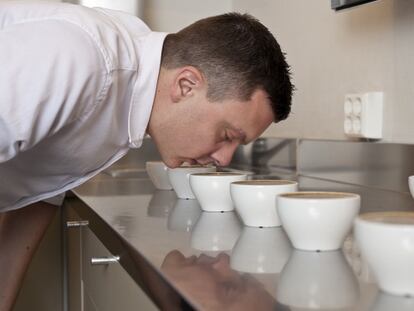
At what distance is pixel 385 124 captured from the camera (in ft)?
4.21

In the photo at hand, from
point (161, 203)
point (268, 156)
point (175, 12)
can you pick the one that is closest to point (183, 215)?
point (161, 203)

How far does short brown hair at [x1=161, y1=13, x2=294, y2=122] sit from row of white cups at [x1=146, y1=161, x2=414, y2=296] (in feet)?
0.47

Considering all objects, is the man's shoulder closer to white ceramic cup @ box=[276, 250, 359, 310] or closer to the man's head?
the man's head

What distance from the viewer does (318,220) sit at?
0.64 m

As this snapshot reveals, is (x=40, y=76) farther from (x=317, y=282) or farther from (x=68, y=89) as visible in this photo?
(x=317, y=282)

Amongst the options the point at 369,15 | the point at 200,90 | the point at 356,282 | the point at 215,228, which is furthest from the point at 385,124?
the point at 356,282

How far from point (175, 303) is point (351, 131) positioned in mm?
923

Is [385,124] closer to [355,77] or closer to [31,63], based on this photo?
[355,77]

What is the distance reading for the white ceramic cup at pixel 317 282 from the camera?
471 millimetres

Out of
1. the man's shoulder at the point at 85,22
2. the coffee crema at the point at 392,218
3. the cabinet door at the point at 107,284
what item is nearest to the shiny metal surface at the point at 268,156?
the cabinet door at the point at 107,284

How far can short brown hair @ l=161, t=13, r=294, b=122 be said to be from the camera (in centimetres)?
99

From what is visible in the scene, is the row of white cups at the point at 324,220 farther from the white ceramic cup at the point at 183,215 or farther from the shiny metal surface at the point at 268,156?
the shiny metal surface at the point at 268,156

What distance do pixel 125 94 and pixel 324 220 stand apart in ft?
1.40

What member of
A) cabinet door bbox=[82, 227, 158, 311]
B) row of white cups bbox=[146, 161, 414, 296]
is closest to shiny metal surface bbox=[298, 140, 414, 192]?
row of white cups bbox=[146, 161, 414, 296]
